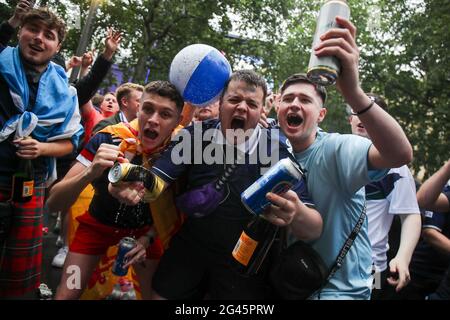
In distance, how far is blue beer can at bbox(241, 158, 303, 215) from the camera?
180 cm

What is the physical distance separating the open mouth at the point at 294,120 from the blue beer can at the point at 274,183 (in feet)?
2.29

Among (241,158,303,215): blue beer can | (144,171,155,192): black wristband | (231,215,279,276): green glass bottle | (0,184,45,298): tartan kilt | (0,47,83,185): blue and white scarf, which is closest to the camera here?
(241,158,303,215): blue beer can

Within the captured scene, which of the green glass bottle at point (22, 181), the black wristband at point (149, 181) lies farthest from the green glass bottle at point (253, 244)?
the green glass bottle at point (22, 181)

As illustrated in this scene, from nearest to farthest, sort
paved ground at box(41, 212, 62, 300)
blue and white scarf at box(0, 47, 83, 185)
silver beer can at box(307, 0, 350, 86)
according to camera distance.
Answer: silver beer can at box(307, 0, 350, 86)
blue and white scarf at box(0, 47, 83, 185)
paved ground at box(41, 212, 62, 300)

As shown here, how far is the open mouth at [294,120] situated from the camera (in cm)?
248

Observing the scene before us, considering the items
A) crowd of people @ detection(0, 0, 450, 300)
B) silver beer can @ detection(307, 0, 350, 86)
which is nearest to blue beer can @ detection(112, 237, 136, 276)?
crowd of people @ detection(0, 0, 450, 300)

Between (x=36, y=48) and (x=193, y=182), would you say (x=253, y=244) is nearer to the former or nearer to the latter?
(x=193, y=182)

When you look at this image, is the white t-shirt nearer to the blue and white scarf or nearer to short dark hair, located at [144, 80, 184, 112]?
short dark hair, located at [144, 80, 184, 112]

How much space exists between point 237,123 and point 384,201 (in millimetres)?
1627

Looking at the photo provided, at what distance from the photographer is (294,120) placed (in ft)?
8.20

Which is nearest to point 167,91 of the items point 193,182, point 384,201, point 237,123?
point 237,123

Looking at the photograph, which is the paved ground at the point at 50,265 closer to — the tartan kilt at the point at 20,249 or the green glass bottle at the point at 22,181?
the tartan kilt at the point at 20,249

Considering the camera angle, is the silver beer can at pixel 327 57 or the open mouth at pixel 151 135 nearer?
the silver beer can at pixel 327 57
